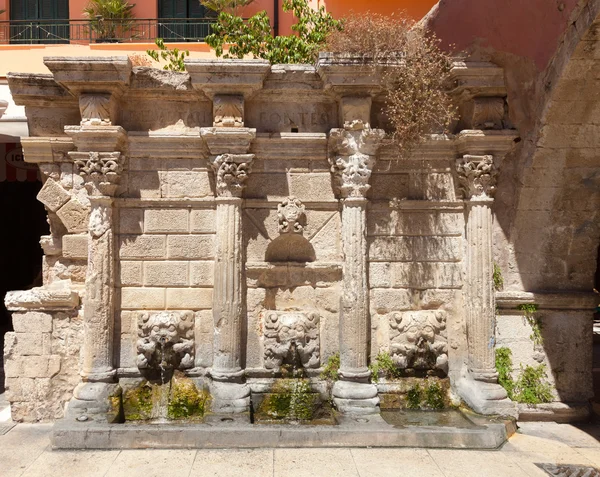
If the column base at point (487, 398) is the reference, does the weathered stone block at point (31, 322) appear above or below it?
above

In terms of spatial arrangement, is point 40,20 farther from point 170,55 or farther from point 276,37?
point 276,37

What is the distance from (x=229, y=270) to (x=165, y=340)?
3.26 feet

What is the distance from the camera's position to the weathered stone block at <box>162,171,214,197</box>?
5.94 m

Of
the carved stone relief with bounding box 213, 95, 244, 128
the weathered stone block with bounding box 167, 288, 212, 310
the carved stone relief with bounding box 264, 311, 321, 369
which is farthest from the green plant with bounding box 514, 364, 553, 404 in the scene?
the carved stone relief with bounding box 213, 95, 244, 128

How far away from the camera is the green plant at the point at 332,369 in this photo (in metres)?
5.85

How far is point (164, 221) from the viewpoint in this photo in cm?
591

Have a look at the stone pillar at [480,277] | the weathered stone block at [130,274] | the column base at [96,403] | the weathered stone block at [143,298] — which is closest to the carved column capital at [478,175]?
the stone pillar at [480,277]

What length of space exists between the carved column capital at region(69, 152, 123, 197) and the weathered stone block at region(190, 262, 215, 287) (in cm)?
124

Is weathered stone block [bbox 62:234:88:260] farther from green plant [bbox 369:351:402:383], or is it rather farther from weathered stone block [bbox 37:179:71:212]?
green plant [bbox 369:351:402:383]

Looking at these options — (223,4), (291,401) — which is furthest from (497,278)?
(223,4)

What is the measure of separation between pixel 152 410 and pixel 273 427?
143cm

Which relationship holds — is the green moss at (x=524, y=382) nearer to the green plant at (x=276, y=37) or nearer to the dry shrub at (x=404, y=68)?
the dry shrub at (x=404, y=68)

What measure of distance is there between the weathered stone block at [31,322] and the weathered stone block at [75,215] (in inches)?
38.2

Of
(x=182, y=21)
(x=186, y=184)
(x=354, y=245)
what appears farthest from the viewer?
(x=182, y=21)
